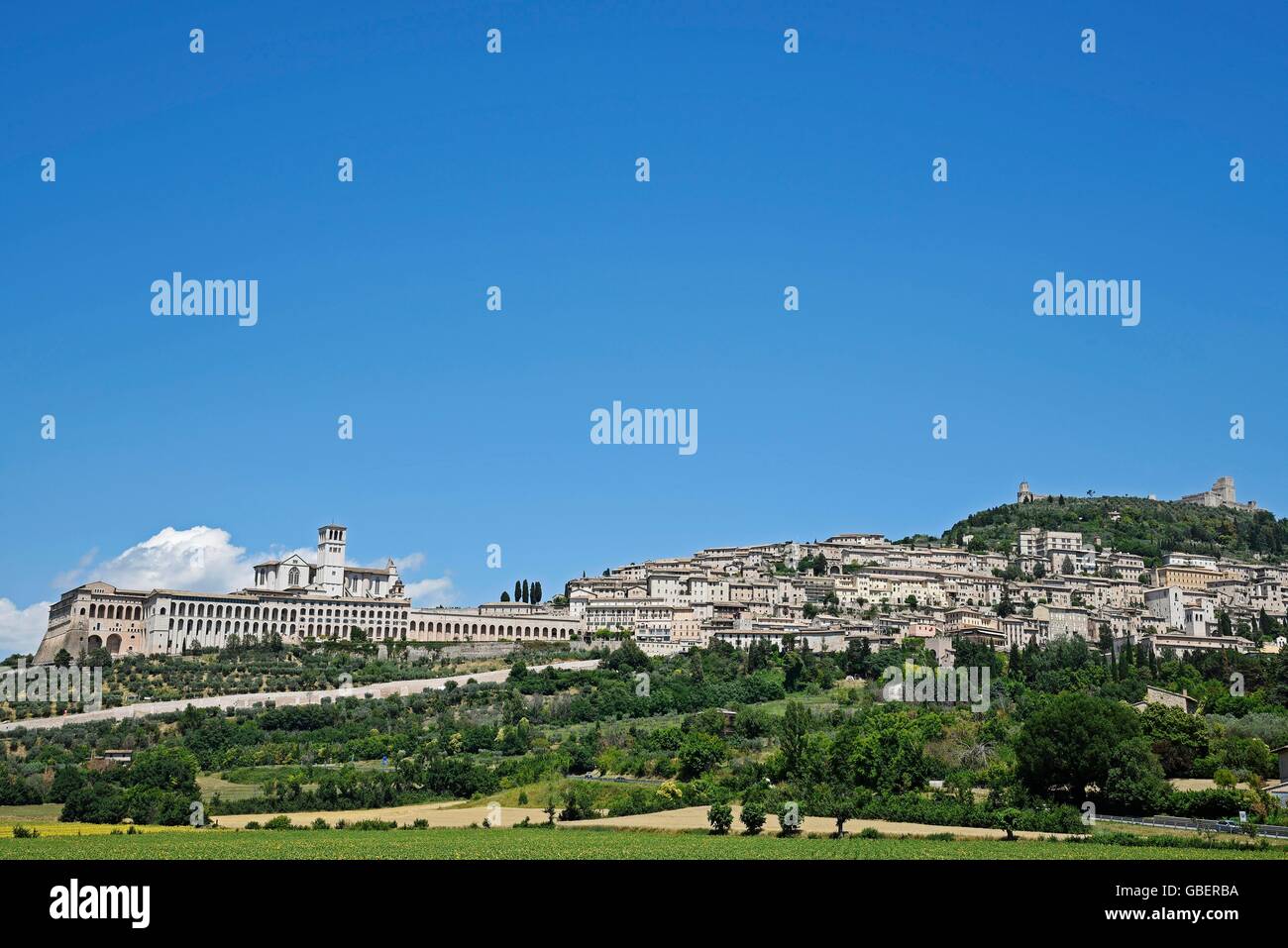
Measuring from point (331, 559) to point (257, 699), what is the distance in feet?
142

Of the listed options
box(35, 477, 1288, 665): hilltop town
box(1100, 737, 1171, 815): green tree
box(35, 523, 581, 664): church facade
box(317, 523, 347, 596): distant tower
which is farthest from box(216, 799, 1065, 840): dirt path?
box(317, 523, 347, 596): distant tower

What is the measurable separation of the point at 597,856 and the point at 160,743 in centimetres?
3680

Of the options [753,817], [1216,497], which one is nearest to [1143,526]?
[1216,497]

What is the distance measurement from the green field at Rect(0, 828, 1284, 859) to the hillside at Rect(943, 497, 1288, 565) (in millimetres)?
102120

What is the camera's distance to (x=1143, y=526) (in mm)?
138375

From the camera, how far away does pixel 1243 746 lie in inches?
1848

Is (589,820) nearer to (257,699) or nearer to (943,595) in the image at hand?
(257,699)

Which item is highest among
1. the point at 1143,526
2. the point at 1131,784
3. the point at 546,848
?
the point at 1143,526

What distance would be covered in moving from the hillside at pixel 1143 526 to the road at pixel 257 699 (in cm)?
7005

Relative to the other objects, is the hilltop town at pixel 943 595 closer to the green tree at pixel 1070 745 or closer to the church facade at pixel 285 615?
the church facade at pixel 285 615

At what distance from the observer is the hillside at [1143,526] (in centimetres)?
13162

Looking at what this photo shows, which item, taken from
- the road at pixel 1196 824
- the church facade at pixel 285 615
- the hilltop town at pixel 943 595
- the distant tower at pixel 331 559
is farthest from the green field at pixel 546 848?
the distant tower at pixel 331 559

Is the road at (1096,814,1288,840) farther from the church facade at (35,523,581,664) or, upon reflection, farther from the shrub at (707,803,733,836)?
the church facade at (35,523,581,664)
